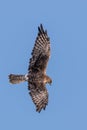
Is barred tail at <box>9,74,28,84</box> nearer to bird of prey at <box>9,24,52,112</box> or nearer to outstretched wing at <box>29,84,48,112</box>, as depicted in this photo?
bird of prey at <box>9,24,52,112</box>

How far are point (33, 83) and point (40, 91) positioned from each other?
1.16ft

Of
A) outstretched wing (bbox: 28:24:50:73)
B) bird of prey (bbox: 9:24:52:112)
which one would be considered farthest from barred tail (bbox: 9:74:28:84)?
outstretched wing (bbox: 28:24:50:73)

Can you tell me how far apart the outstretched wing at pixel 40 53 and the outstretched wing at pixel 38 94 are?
1.63ft

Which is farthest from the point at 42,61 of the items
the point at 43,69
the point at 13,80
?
the point at 13,80

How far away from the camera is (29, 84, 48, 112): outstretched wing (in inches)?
500

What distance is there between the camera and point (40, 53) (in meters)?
12.8

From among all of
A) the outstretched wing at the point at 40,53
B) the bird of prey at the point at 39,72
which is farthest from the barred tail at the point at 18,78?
the outstretched wing at the point at 40,53

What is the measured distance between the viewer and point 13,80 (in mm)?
12539

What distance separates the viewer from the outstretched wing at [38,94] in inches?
500

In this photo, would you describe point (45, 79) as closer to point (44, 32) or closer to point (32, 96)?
point (32, 96)

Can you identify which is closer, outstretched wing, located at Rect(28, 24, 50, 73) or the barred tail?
the barred tail

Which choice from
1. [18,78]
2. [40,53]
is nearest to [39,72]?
[40,53]

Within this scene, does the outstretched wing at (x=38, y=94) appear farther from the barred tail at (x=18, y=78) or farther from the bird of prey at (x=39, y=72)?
the barred tail at (x=18, y=78)

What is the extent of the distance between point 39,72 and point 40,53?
1.95ft
